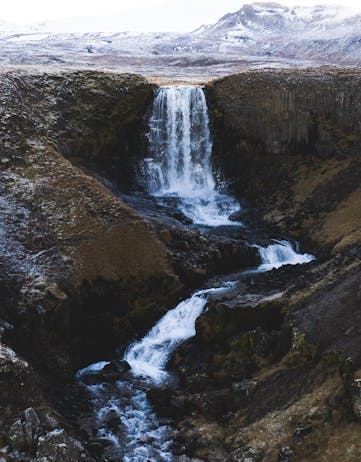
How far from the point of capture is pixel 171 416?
47.7ft

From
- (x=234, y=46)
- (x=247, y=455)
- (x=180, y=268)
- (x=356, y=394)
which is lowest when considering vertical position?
(x=247, y=455)

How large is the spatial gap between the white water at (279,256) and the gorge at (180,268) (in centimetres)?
12

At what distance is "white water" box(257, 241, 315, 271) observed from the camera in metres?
23.6

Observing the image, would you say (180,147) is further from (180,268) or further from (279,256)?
(180,268)

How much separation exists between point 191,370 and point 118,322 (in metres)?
4.01

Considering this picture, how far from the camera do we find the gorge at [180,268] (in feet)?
42.2

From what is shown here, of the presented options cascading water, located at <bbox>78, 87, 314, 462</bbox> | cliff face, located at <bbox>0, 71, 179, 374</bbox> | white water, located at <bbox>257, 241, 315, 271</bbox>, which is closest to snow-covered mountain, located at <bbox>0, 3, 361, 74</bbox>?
cascading water, located at <bbox>78, 87, 314, 462</bbox>

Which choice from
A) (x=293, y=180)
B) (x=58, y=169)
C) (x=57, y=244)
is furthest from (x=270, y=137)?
(x=57, y=244)

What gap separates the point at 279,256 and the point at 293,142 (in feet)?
30.8

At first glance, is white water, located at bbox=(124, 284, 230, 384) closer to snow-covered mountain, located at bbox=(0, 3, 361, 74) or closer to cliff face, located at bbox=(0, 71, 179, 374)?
cliff face, located at bbox=(0, 71, 179, 374)

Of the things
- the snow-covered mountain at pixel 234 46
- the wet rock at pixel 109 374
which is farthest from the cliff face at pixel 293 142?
the snow-covered mountain at pixel 234 46

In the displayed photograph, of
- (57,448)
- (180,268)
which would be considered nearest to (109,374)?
(57,448)

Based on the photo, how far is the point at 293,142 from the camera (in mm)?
30875

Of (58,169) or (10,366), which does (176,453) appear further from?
(58,169)
